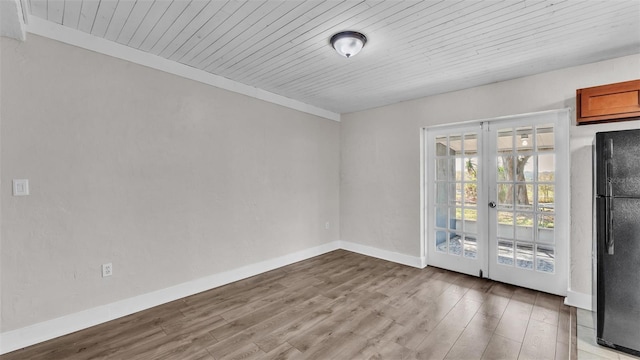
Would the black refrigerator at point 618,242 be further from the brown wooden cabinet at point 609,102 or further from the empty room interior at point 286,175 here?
the brown wooden cabinet at point 609,102

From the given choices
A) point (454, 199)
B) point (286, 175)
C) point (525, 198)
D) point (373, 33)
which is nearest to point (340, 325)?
point (286, 175)

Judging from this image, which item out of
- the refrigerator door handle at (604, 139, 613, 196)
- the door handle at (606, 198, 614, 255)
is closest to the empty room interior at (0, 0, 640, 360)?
the door handle at (606, 198, 614, 255)

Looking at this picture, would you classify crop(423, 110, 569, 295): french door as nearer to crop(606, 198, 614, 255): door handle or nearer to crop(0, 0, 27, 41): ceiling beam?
crop(606, 198, 614, 255): door handle

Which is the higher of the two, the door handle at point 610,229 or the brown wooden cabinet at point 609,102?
the brown wooden cabinet at point 609,102

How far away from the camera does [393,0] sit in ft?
6.22

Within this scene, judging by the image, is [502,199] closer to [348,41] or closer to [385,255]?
Answer: [385,255]

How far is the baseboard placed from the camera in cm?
215

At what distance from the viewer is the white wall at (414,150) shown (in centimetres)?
285

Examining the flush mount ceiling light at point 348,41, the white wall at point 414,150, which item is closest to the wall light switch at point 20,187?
the flush mount ceiling light at point 348,41

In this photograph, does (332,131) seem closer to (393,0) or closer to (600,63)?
(393,0)

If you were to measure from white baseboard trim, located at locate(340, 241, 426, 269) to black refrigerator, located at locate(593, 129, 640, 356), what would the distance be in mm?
2057

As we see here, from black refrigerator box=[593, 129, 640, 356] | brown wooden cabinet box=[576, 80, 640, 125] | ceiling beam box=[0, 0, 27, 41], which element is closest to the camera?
ceiling beam box=[0, 0, 27, 41]

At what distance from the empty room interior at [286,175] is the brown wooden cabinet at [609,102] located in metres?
0.01

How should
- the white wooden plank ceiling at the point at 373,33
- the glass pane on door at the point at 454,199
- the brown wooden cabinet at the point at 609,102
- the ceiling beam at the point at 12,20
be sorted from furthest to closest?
the glass pane on door at the point at 454,199 < the brown wooden cabinet at the point at 609,102 < the white wooden plank ceiling at the point at 373,33 < the ceiling beam at the point at 12,20
